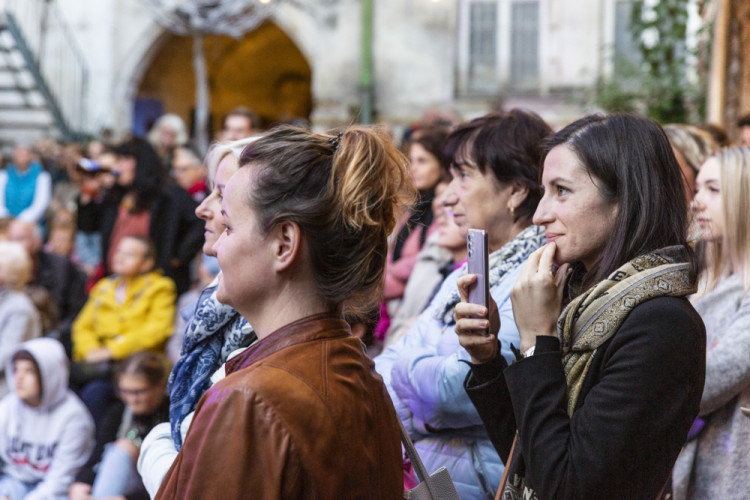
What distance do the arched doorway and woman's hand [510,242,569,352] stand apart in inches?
491

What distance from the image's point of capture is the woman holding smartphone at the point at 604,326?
5.95 ft

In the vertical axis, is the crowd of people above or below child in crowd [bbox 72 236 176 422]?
above

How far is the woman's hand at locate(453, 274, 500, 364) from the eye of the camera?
215 cm

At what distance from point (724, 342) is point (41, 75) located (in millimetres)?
12748

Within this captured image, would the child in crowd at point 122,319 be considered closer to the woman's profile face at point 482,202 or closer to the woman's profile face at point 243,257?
the woman's profile face at point 482,202

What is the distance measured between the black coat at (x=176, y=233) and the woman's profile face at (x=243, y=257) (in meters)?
4.60

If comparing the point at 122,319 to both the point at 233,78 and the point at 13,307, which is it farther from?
the point at 233,78

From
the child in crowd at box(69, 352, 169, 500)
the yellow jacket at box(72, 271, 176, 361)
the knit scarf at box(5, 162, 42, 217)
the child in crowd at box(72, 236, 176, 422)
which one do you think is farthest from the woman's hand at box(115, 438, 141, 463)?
the knit scarf at box(5, 162, 42, 217)

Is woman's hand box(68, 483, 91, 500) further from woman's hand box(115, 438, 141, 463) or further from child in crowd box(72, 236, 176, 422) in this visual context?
child in crowd box(72, 236, 176, 422)

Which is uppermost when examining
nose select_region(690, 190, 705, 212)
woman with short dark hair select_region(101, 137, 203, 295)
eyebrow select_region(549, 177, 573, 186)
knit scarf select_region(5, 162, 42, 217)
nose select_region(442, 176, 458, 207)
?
eyebrow select_region(549, 177, 573, 186)

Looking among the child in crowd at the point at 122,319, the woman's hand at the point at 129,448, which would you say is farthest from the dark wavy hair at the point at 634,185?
the child in crowd at the point at 122,319

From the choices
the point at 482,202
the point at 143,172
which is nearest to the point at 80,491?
the point at 482,202

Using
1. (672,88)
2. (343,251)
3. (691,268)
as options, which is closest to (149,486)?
(343,251)

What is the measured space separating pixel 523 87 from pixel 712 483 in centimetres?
1007
